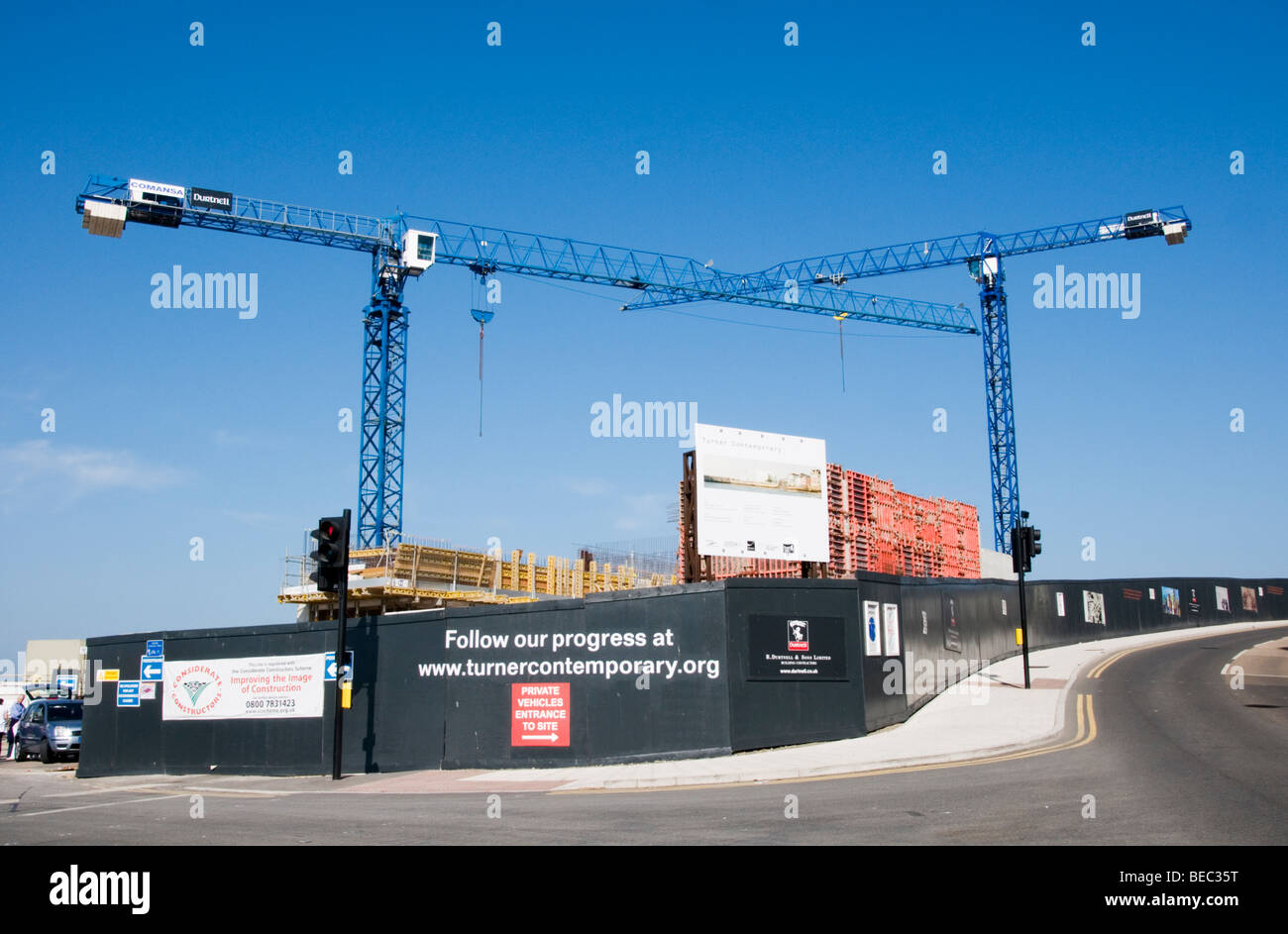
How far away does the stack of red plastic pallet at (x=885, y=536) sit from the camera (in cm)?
3669

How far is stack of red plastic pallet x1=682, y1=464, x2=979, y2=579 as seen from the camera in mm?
36688

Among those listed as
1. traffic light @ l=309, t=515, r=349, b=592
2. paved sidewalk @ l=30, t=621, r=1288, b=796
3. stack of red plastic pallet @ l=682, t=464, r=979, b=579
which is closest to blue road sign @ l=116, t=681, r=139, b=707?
paved sidewalk @ l=30, t=621, r=1288, b=796

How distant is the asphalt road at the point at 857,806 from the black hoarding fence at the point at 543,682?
207 cm

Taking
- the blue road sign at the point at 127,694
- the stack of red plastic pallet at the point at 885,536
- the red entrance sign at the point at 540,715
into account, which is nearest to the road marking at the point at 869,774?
the red entrance sign at the point at 540,715

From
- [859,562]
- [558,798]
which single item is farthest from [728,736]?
[859,562]

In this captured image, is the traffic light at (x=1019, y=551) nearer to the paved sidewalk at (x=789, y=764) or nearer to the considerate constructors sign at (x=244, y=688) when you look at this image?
the paved sidewalk at (x=789, y=764)

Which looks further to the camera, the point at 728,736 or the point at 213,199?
the point at 213,199

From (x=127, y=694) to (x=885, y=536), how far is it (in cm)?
2899

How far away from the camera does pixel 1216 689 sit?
23031mm

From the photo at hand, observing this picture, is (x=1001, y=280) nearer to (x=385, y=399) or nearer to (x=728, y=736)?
(x=385, y=399)

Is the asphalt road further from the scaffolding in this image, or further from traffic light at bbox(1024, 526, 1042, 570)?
the scaffolding

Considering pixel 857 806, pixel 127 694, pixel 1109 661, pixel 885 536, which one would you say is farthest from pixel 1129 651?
pixel 127 694

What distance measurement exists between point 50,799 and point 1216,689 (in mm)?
23751
